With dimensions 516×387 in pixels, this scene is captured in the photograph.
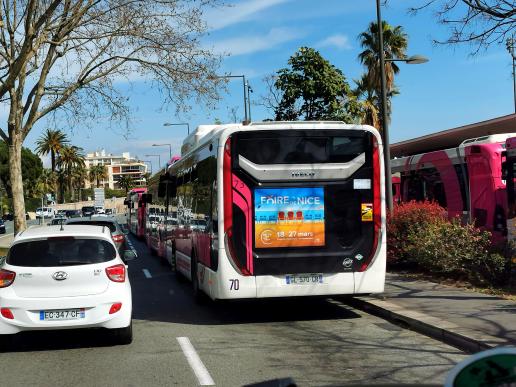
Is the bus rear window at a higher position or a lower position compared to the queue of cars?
higher

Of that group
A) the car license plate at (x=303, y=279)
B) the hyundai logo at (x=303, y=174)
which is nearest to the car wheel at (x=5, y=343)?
the car license plate at (x=303, y=279)

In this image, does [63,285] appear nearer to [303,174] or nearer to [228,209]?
[228,209]

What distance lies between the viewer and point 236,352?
7020 mm

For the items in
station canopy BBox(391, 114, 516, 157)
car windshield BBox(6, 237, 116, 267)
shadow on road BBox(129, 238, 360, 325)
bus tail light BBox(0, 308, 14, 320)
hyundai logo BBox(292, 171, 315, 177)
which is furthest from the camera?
station canopy BBox(391, 114, 516, 157)

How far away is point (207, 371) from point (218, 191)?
3033mm

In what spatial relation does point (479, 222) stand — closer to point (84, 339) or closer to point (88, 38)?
point (84, 339)

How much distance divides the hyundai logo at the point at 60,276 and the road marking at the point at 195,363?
1.72 metres

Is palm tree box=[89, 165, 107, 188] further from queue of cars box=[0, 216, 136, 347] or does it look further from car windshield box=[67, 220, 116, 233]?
queue of cars box=[0, 216, 136, 347]

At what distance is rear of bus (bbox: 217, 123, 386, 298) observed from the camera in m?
8.48

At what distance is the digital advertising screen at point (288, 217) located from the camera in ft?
28.1

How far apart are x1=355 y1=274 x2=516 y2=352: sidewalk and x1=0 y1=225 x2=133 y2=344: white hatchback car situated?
13.2 ft

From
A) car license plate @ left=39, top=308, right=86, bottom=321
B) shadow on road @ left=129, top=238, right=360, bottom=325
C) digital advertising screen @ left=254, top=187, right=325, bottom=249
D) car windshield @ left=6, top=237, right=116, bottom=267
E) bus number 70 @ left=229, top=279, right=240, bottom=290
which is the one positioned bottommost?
shadow on road @ left=129, top=238, right=360, bottom=325

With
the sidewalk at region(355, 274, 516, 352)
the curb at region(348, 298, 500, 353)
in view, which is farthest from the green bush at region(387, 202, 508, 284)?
the curb at region(348, 298, 500, 353)

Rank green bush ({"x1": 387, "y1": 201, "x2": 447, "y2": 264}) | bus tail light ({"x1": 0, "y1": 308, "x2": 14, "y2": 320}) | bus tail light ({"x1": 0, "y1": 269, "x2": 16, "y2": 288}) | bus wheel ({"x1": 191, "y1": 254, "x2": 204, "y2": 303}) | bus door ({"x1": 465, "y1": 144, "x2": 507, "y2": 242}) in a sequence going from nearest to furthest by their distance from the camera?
bus tail light ({"x1": 0, "y1": 308, "x2": 14, "y2": 320}) < bus tail light ({"x1": 0, "y1": 269, "x2": 16, "y2": 288}) < bus wheel ({"x1": 191, "y1": 254, "x2": 204, "y2": 303}) < green bush ({"x1": 387, "y1": 201, "x2": 447, "y2": 264}) < bus door ({"x1": 465, "y1": 144, "x2": 507, "y2": 242})
